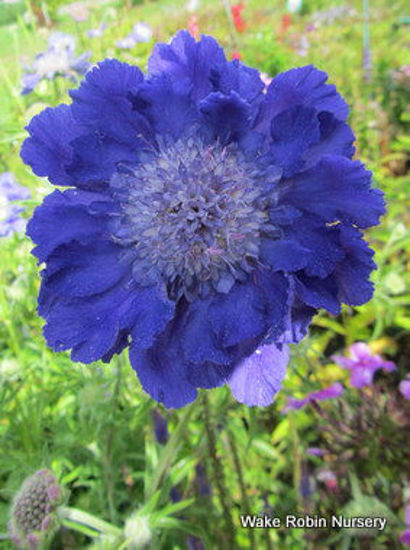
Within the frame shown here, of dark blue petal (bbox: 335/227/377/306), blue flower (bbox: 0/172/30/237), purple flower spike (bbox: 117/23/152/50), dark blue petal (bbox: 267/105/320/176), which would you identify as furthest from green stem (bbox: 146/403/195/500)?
purple flower spike (bbox: 117/23/152/50)

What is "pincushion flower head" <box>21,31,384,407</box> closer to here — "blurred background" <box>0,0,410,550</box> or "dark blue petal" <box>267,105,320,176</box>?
"dark blue petal" <box>267,105,320,176</box>

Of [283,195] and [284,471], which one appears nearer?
[283,195]

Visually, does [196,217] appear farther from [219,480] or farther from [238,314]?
[219,480]

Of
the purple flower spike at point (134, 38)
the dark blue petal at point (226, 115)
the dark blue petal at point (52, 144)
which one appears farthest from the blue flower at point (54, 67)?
the dark blue petal at point (226, 115)

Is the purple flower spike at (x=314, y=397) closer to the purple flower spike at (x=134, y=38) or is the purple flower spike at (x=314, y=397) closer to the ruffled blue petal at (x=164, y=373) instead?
the ruffled blue petal at (x=164, y=373)

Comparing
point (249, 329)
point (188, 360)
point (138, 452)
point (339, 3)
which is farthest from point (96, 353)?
point (339, 3)

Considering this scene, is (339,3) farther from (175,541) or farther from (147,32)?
(175,541)

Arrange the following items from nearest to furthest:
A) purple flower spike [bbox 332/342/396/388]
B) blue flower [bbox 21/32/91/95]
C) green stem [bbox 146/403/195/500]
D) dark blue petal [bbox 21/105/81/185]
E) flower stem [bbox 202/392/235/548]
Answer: dark blue petal [bbox 21/105/81/185] → green stem [bbox 146/403/195/500] → flower stem [bbox 202/392/235/548] → purple flower spike [bbox 332/342/396/388] → blue flower [bbox 21/32/91/95]
